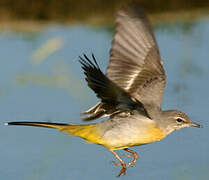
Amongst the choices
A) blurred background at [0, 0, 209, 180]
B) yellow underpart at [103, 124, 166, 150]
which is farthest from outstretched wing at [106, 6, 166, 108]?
blurred background at [0, 0, 209, 180]

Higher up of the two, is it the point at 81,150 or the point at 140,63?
the point at 140,63

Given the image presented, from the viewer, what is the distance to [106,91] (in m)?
4.38

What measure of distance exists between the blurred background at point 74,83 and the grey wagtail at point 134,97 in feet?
1.12

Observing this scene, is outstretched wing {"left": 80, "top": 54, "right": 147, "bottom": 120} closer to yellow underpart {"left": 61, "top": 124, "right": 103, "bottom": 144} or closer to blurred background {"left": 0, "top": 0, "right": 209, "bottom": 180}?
yellow underpart {"left": 61, "top": 124, "right": 103, "bottom": 144}

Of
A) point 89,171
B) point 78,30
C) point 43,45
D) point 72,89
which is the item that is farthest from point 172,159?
point 78,30

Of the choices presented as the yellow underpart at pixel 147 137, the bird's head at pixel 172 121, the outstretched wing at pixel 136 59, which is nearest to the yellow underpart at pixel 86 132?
the yellow underpart at pixel 147 137

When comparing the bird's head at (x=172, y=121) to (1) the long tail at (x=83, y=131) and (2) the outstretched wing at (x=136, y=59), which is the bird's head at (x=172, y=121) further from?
(1) the long tail at (x=83, y=131)

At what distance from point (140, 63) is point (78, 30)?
411 centimetres

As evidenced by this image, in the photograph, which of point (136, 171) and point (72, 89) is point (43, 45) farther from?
point (136, 171)

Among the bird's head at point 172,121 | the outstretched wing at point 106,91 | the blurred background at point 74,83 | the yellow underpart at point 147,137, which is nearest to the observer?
the outstretched wing at point 106,91

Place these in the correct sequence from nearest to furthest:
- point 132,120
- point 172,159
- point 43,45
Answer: point 132,120, point 172,159, point 43,45

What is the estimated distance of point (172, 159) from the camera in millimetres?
5254

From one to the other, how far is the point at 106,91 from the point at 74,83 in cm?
273

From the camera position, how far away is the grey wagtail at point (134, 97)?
482 cm
